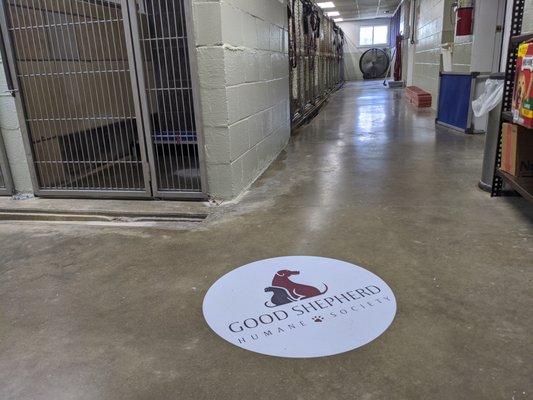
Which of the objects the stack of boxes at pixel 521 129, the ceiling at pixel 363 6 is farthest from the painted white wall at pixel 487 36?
the ceiling at pixel 363 6

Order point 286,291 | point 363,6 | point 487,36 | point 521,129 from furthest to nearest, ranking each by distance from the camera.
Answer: point 363,6 < point 487,36 < point 521,129 < point 286,291

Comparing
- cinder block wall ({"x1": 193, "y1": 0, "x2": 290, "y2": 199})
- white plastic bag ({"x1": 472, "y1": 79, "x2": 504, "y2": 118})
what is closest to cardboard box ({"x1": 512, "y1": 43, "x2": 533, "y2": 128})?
white plastic bag ({"x1": 472, "y1": 79, "x2": 504, "y2": 118})

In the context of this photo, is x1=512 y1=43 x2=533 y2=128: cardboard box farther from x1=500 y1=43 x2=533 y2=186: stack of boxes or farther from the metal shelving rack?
the metal shelving rack

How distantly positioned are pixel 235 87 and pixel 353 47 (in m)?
22.5

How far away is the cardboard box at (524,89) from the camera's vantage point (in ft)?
8.67

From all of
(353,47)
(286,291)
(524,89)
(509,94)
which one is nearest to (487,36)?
(509,94)

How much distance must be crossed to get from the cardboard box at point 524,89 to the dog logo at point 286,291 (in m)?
1.78

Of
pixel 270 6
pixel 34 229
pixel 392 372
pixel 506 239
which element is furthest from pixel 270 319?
pixel 270 6

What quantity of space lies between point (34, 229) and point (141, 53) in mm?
1608

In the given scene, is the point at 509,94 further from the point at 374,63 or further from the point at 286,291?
the point at 374,63

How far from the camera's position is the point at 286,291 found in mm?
2168

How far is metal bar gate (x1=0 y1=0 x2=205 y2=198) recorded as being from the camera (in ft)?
10.8

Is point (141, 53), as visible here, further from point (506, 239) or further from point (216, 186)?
point (506, 239)

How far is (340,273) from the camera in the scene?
7.63 feet
